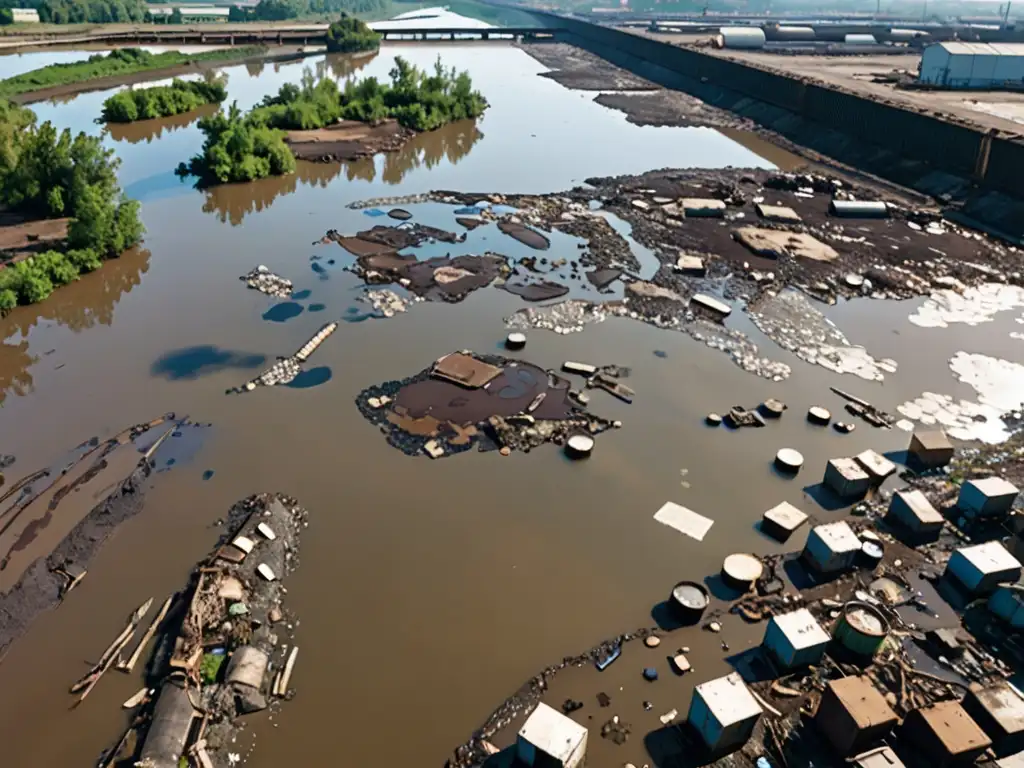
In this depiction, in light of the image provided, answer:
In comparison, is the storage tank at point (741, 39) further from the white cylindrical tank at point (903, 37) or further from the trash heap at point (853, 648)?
the trash heap at point (853, 648)

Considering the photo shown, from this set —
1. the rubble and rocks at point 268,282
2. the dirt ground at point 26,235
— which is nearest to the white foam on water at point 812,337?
the rubble and rocks at point 268,282

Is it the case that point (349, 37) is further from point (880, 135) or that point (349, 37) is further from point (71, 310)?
point (71, 310)

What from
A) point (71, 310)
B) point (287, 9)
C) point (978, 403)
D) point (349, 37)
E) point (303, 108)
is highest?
point (287, 9)

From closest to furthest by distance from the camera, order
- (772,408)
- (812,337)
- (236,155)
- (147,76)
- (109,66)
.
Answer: (772,408)
(812,337)
(236,155)
(109,66)
(147,76)

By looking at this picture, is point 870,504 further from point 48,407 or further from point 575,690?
point 48,407

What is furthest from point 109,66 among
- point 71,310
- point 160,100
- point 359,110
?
point 71,310

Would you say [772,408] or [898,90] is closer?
[772,408]
